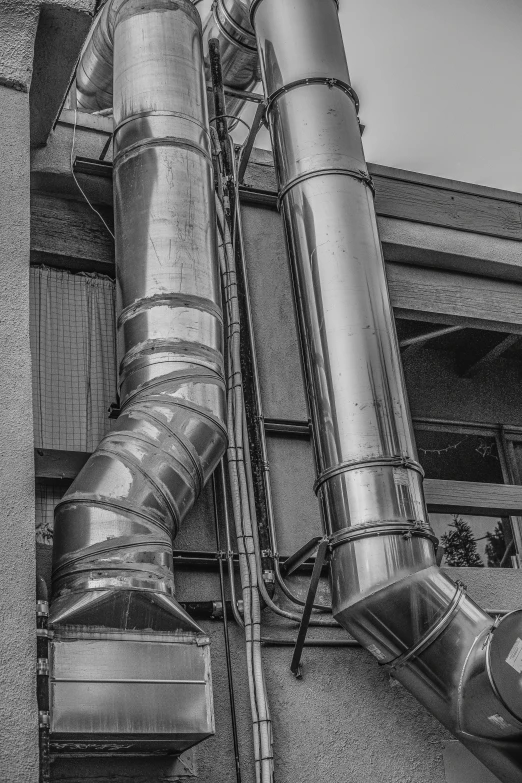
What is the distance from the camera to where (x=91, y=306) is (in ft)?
19.1

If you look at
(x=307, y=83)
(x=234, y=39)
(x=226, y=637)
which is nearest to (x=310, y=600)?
(x=226, y=637)

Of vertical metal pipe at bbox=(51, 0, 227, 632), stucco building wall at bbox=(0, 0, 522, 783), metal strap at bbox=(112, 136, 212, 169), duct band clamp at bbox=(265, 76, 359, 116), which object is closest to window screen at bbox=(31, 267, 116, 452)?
vertical metal pipe at bbox=(51, 0, 227, 632)

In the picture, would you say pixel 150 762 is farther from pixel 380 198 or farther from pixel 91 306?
pixel 380 198

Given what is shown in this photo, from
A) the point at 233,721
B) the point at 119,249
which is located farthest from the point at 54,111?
the point at 233,721

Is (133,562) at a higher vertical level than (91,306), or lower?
lower

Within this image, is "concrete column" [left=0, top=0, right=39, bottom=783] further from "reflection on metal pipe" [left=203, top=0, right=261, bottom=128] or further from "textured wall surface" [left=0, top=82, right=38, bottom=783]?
"reflection on metal pipe" [left=203, top=0, right=261, bottom=128]

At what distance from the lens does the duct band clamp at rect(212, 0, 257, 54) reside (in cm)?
725

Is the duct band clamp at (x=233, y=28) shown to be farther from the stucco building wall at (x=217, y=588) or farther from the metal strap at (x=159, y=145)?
the metal strap at (x=159, y=145)

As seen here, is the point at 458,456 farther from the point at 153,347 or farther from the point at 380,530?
the point at 153,347

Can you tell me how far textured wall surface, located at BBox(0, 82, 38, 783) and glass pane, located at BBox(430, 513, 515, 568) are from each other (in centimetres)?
496

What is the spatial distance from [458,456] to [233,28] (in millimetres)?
4112

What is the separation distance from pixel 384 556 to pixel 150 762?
144 cm

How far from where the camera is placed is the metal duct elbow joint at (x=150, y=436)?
12.6ft

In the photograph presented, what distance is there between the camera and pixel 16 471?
3432 mm
